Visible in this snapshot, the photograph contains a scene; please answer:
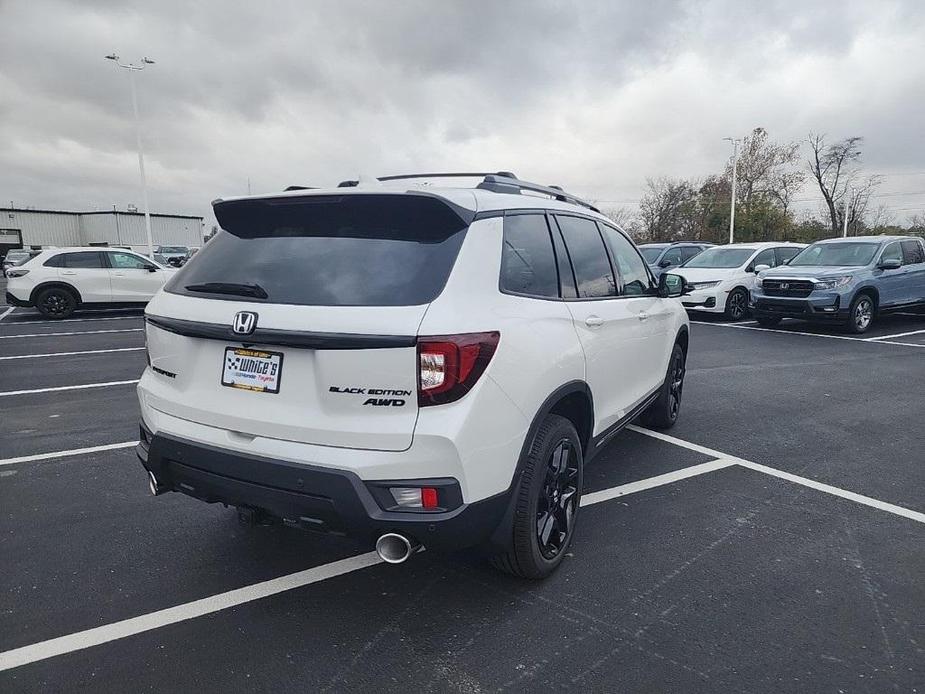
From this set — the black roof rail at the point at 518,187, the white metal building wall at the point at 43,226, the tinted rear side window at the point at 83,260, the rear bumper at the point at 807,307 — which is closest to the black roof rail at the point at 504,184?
the black roof rail at the point at 518,187

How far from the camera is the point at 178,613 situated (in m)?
2.81

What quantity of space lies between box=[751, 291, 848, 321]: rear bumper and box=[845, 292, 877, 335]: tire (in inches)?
7.6

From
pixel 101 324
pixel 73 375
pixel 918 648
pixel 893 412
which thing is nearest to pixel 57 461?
pixel 73 375

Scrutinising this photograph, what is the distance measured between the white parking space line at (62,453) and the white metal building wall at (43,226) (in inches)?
2870

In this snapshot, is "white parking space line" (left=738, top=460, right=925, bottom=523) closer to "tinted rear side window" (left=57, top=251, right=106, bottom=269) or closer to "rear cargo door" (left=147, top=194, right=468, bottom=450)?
"rear cargo door" (left=147, top=194, right=468, bottom=450)

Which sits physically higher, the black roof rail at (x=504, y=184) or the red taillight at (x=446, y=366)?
the black roof rail at (x=504, y=184)

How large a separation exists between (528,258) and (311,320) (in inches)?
45.9

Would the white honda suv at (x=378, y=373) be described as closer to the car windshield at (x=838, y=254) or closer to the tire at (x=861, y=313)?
the tire at (x=861, y=313)

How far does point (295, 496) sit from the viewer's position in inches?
95.3

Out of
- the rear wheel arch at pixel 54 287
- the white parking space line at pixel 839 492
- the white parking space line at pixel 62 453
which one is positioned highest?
the rear wheel arch at pixel 54 287

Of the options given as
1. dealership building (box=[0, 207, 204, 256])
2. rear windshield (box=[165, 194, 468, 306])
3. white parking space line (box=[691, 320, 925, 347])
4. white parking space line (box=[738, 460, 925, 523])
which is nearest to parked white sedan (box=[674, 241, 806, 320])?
white parking space line (box=[691, 320, 925, 347])

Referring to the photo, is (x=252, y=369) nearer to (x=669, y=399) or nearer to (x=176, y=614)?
(x=176, y=614)

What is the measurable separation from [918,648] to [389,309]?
260 cm

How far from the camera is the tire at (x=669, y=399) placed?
531cm
